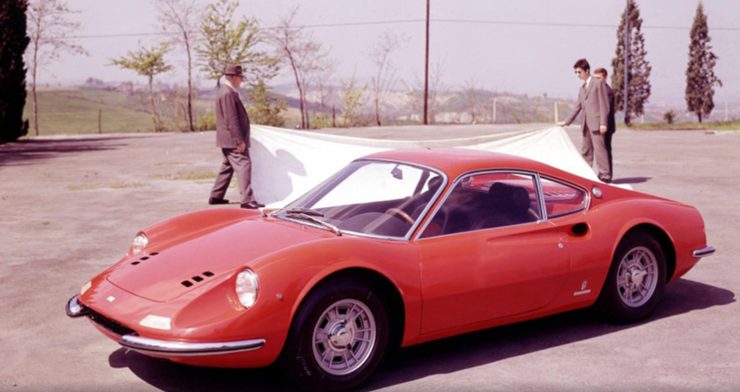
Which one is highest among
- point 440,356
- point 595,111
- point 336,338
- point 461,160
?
point 595,111

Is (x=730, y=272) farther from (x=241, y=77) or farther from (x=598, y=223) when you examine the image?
(x=241, y=77)

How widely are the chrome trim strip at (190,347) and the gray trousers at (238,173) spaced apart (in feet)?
24.4

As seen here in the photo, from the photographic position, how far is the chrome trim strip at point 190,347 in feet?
14.1

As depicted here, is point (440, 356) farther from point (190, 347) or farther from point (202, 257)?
point (190, 347)

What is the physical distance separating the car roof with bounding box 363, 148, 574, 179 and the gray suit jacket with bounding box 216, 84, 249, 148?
6.15 metres

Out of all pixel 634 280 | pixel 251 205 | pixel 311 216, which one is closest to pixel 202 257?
pixel 311 216

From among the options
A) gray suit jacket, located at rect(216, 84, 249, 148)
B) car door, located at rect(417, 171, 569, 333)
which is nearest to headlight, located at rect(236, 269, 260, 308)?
car door, located at rect(417, 171, 569, 333)

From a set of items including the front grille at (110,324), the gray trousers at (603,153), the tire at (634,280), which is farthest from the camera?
the gray trousers at (603,153)

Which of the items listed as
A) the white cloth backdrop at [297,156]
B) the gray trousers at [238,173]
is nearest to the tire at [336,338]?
the gray trousers at [238,173]

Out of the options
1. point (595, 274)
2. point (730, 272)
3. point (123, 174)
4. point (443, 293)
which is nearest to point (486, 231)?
point (443, 293)

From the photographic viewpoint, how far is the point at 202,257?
5.05 meters

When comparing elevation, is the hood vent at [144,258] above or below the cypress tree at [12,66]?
below

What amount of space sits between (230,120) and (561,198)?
22.7ft

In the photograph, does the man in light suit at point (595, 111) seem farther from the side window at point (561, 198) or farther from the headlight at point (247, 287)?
the headlight at point (247, 287)
